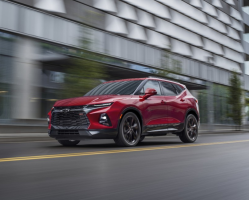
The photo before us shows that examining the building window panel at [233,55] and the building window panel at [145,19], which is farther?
the building window panel at [233,55]

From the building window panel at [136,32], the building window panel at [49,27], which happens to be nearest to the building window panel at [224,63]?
the building window panel at [136,32]

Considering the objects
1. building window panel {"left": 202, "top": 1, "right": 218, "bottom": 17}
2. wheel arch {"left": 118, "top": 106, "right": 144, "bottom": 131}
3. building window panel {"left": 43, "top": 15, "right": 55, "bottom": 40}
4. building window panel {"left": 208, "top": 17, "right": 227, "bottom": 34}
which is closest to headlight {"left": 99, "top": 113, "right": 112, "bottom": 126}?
wheel arch {"left": 118, "top": 106, "right": 144, "bottom": 131}

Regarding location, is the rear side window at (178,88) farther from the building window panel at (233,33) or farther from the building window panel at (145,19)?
the building window panel at (233,33)

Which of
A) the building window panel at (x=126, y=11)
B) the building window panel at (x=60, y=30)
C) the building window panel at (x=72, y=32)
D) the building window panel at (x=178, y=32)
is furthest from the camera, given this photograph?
the building window panel at (x=178, y=32)

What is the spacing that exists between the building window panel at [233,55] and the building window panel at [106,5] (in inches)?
743

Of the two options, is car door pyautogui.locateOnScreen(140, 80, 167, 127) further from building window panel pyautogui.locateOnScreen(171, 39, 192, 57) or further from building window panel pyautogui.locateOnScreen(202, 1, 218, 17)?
building window panel pyautogui.locateOnScreen(202, 1, 218, 17)

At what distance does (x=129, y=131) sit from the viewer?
8.26 metres

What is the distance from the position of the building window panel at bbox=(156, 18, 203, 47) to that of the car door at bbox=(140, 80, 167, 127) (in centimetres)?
1875

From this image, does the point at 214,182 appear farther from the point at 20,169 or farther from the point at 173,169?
the point at 20,169

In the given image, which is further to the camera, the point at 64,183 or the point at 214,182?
the point at 214,182

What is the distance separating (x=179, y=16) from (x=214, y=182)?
1089 inches

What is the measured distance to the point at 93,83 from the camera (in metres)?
13.9

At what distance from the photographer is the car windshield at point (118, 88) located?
863 centimetres

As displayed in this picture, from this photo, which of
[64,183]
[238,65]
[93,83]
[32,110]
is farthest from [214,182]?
[238,65]
